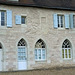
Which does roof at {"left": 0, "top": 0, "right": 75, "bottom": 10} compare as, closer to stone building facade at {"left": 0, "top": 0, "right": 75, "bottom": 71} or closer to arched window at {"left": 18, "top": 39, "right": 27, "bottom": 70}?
stone building facade at {"left": 0, "top": 0, "right": 75, "bottom": 71}

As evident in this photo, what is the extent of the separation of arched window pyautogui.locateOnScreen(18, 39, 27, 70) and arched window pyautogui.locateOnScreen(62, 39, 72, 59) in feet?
12.6

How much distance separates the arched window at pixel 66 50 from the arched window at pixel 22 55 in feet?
12.6

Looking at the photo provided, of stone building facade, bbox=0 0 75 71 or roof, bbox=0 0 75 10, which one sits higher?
roof, bbox=0 0 75 10

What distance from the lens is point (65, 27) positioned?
20.5 meters

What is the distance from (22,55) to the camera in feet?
61.5

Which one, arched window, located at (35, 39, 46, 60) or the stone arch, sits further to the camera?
arched window, located at (35, 39, 46, 60)

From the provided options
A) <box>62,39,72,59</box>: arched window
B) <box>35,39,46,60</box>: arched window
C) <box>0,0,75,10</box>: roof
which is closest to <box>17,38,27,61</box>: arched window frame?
<box>35,39,46,60</box>: arched window

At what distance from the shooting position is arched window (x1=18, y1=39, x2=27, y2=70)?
18556 mm

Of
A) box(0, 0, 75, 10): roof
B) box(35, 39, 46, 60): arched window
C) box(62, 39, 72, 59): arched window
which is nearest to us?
box(0, 0, 75, 10): roof

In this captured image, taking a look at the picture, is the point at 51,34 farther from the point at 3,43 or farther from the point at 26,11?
the point at 3,43

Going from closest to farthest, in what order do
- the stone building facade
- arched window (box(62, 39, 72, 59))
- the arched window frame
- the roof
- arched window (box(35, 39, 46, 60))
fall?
the stone building facade
the roof
the arched window frame
arched window (box(35, 39, 46, 60))
arched window (box(62, 39, 72, 59))

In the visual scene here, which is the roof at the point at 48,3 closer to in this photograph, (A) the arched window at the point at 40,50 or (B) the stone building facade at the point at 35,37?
(B) the stone building facade at the point at 35,37

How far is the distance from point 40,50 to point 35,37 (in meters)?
1.31

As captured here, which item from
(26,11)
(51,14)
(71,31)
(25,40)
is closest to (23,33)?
(25,40)
